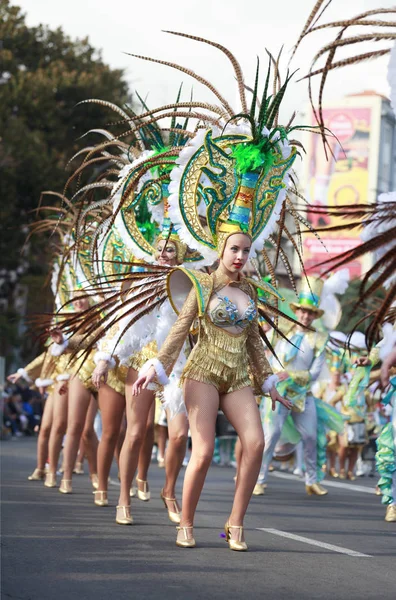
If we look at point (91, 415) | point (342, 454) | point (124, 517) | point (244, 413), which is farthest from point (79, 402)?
point (342, 454)

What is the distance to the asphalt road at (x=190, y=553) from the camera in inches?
246

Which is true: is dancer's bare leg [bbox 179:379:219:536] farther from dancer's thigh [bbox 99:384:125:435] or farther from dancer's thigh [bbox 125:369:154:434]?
dancer's thigh [bbox 99:384:125:435]

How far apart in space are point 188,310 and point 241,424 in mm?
754

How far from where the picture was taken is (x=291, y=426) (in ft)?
45.0

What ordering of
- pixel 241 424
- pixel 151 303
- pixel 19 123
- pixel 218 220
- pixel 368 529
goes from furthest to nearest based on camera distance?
pixel 19 123 → pixel 368 529 → pixel 151 303 → pixel 218 220 → pixel 241 424

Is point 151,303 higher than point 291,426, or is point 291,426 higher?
point 151,303

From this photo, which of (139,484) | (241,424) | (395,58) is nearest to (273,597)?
(241,424)

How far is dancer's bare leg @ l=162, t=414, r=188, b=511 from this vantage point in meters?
9.51

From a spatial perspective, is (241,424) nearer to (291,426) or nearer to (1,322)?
(291,426)

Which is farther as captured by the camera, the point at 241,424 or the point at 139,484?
the point at 139,484

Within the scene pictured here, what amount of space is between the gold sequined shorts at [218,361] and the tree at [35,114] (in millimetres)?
25205

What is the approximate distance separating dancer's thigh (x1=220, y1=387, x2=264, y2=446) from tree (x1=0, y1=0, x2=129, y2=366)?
25248 mm

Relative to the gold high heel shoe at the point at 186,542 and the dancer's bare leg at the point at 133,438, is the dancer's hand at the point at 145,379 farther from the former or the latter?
the dancer's bare leg at the point at 133,438

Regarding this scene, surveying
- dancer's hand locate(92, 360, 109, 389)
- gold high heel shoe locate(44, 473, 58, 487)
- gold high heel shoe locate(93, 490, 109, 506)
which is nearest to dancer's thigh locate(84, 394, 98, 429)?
gold high heel shoe locate(44, 473, 58, 487)
